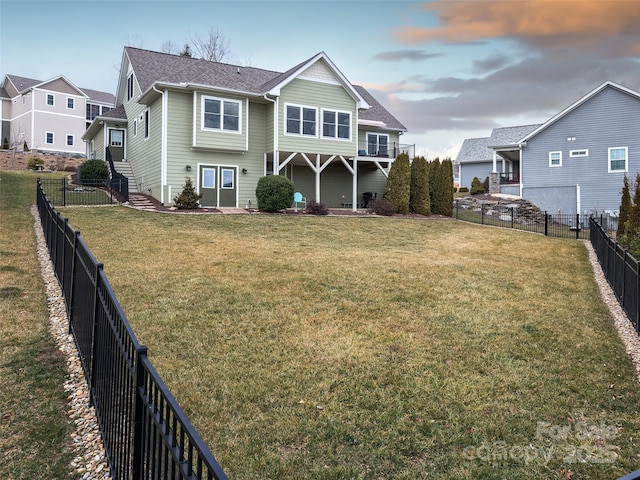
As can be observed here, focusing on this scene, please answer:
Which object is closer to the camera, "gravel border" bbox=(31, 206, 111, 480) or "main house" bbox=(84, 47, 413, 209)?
"gravel border" bbox=(31, 206, 111, 480)

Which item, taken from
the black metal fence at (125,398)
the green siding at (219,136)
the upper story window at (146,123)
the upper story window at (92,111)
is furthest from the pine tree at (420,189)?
the upper story window at (92,111)

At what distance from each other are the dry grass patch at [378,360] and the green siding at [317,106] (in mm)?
12053

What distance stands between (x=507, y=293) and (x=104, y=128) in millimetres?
25035

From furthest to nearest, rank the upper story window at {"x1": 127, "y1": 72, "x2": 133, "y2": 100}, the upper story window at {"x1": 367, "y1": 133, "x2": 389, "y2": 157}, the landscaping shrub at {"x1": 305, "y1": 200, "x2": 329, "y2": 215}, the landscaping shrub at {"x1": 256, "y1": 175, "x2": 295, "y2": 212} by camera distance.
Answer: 1. the upper story window at {"x1": 367, "y1": 133, "x2": 389, "y2": 157}
2. the upper story window at {"x1": 127, "y1": 72, "x2": 133, "y2": 100}
3. the landscaping shrub at {"x1": 305, "y1": 200, "x2": 329, "y2": 215}
4. the landscaping shrub at {"x1": 256, "y1": 175, "x2": 295, "y2": 212}

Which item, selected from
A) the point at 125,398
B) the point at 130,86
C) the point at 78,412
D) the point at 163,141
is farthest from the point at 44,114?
the point at 125,398

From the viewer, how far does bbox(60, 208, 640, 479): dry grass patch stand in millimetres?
3574

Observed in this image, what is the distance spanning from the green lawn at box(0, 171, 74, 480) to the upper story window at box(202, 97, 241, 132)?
13.1m

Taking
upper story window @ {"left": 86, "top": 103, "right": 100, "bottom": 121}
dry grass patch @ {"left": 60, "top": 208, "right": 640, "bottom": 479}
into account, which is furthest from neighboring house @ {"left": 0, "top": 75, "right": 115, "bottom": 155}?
dry grass patch @ {"left": 60, "top": 208, "right": 640, "bottom": 479}

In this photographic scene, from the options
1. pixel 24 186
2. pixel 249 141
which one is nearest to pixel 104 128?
pixel 24 186

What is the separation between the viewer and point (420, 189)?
23281mm

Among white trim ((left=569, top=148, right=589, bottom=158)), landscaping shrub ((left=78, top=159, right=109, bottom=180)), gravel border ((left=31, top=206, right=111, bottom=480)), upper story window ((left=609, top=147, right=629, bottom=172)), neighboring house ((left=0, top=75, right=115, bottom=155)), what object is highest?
neighboring house ((left=0, top=75, right=115, bottom=155))

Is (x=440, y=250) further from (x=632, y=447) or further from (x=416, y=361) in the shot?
(x=632, y=447)

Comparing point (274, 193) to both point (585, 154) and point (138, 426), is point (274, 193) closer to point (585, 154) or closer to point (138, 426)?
point (138, 426)

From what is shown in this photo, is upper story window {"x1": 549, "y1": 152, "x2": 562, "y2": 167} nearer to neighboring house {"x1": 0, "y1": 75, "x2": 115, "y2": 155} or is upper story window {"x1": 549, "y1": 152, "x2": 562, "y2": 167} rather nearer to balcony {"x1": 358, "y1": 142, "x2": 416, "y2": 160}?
balcony {"x1": 358, "y1": 142, "x2": 416, "y2": 160}
